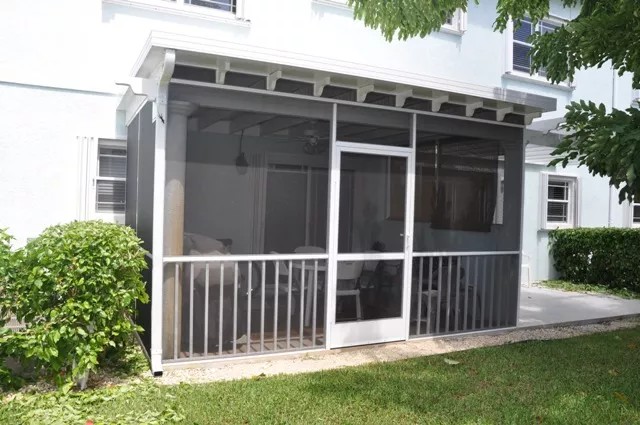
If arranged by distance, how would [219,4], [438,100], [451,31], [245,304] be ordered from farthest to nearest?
[451,31], [219,4], [438,100], [245,304]

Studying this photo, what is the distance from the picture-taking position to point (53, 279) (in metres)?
4.35

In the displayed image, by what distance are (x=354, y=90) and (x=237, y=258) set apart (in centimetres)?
236

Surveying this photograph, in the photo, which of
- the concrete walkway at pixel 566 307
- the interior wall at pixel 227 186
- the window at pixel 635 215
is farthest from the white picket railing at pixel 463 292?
the window at pixel 635 215

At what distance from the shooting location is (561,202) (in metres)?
12.6

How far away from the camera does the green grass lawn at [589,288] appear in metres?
10.9

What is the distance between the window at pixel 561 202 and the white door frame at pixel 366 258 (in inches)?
276

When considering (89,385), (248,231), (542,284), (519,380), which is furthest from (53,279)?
(542,284)

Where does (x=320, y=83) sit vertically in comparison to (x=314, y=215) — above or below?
above

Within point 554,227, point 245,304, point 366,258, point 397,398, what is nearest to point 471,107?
point 366,258

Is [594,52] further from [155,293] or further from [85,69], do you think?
[85,69]

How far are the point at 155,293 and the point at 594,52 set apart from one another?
552cm

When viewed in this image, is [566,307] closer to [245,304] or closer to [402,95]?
[402,95]

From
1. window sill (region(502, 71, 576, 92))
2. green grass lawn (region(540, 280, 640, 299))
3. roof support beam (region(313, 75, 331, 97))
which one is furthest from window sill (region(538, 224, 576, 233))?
roof support beam (region(313, 75, 331, 97))

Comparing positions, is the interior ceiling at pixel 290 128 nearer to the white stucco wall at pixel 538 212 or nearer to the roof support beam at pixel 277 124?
the roof support beam at pixel 277 124
